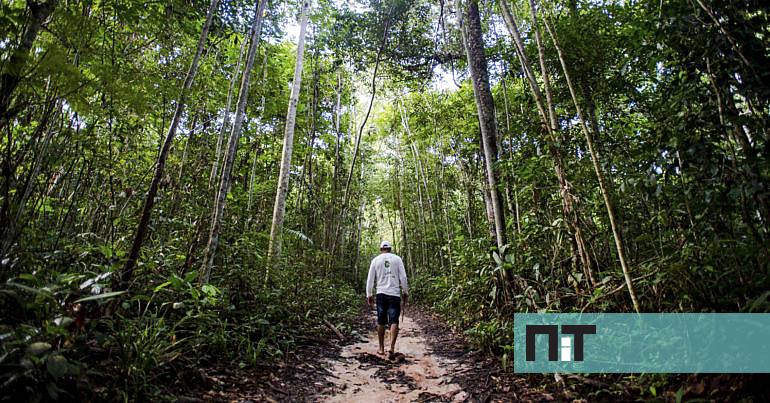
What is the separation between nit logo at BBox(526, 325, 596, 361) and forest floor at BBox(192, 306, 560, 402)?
1.06 ft

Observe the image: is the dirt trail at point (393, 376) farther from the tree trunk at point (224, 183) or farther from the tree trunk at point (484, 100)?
the tree trunk at point (224, 183)

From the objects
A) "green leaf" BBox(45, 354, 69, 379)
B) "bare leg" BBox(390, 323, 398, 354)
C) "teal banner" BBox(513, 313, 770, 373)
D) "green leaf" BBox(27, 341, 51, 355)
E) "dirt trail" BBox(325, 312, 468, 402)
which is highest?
"teal banner" BBox(513, 313, 770, 373)

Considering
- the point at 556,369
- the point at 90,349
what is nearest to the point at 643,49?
the point at 556,369

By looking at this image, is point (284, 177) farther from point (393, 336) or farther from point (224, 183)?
point (393, 336)

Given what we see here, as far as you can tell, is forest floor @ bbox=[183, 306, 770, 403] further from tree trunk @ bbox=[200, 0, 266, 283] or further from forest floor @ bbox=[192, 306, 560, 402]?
tree trunk @ bbox=[200, 0, 266, 283]

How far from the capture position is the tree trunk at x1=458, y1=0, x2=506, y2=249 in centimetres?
514

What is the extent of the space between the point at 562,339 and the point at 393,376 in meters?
1.98

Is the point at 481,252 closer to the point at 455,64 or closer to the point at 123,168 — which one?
the point at 455,64

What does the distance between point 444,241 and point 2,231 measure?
1092cm

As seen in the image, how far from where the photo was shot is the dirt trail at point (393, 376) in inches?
141

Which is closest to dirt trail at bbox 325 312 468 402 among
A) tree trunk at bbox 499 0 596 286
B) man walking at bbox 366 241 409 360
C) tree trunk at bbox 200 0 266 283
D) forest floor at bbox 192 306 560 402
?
forest floor at bbox 192 306 560 402

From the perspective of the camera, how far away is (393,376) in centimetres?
433

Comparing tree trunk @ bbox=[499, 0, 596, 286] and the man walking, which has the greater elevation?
tree trunk @ bbox=[499, 0, 596, 286]

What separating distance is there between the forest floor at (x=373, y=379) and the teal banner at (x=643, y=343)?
34 centimetres
